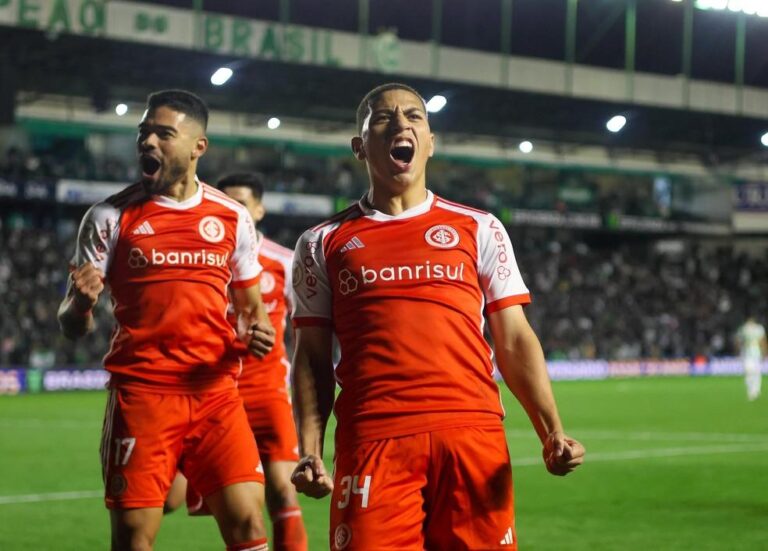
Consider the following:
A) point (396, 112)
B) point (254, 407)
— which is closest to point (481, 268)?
point (396, 112)

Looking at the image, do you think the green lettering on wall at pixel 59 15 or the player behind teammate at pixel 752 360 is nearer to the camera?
the player behind teammate at pixel 752 360

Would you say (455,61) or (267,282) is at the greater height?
(455,61)

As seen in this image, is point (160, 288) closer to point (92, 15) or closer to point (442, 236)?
point (442, 236)

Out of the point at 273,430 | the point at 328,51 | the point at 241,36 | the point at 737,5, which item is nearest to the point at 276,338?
the point at 273,430

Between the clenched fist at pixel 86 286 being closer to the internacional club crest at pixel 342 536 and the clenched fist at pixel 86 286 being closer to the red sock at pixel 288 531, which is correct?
the internacional club crest at pixel 342 536

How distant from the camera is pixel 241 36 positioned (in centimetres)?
3659

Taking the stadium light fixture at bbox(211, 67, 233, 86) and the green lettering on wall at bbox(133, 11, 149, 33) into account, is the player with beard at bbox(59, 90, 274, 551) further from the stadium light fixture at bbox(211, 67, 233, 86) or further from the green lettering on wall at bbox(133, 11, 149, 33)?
the green lettering on wall at bbox(133, 11, 149, 33)

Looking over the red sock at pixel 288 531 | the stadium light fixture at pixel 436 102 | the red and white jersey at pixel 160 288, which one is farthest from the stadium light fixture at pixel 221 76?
the red and white jersey at pixel 160 288

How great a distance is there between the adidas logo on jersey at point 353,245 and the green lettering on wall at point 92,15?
30258 millimetres

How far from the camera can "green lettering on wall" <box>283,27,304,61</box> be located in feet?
122

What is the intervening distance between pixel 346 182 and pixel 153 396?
3674 centimetres

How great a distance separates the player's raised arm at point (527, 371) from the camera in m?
4.34

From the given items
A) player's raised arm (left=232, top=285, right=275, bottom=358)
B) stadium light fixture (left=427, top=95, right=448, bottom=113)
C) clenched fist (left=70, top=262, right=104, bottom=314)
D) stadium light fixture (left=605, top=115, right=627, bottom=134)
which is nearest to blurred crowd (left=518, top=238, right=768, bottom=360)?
stadium light fixture (left=605, top=115, right=627, bottom=134)

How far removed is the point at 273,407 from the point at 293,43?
30.6 m
